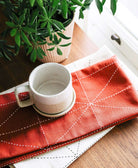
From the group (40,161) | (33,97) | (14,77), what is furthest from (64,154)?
(14,77)

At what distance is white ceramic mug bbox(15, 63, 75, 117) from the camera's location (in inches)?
22.4

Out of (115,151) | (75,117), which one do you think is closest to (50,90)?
(75,117)

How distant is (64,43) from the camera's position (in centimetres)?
69

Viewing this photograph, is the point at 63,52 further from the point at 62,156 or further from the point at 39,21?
the point at 62,156

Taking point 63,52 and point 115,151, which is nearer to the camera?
point 115,151

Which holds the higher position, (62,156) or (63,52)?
(63,52)

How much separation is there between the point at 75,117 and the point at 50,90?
10cm

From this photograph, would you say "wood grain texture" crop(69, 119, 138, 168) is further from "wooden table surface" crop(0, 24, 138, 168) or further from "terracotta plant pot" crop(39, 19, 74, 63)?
"terracotta plant pot" crop(39, 19, 74, 63)

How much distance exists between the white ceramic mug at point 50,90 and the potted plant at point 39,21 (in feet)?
0.15

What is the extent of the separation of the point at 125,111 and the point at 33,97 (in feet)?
0.82

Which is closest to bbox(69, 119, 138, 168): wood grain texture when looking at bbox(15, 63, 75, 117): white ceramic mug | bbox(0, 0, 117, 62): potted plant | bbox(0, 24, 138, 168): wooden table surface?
bbox(0, 24, 138, 168): wooden table surface

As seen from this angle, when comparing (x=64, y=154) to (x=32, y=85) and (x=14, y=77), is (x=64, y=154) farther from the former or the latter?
(x=14, y=77)

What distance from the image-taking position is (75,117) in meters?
0.64

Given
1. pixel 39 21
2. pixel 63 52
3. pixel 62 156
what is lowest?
pixel 62 156
